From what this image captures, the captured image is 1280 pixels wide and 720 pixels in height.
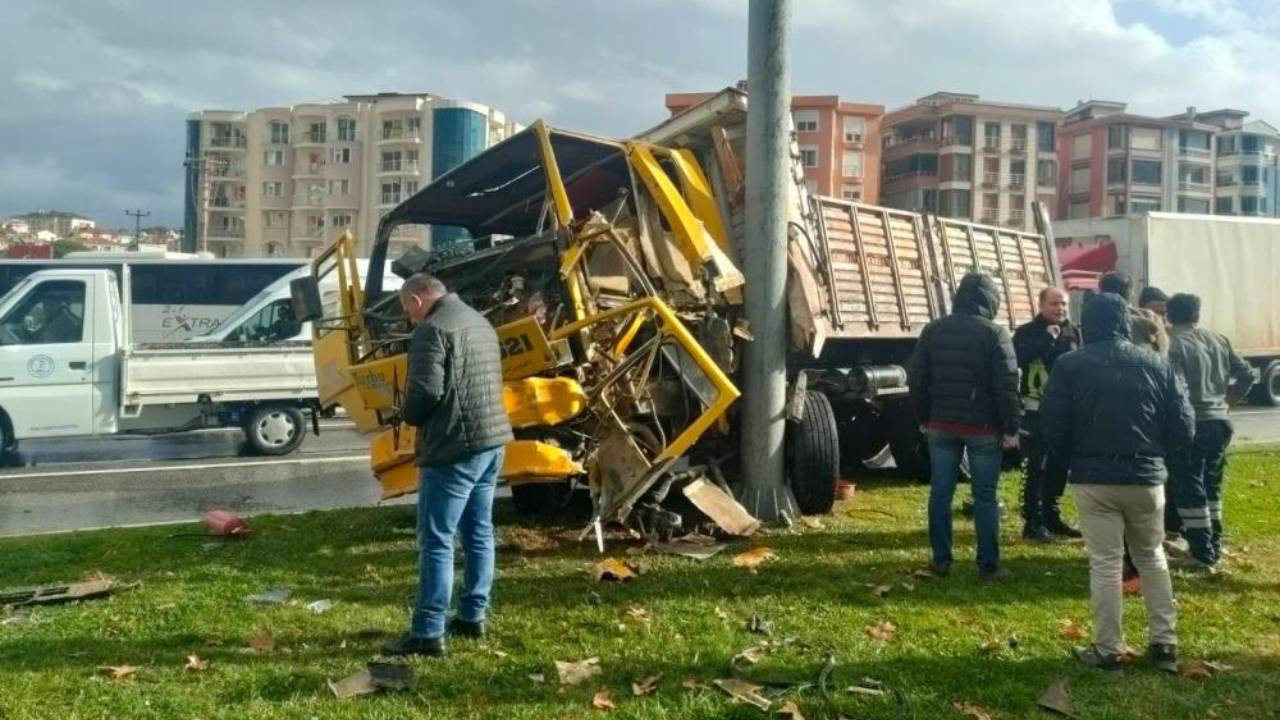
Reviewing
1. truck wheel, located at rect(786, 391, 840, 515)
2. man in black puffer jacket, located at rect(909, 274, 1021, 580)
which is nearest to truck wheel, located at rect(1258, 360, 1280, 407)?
truck wheel, located at rect(786, 391, 840, 515)

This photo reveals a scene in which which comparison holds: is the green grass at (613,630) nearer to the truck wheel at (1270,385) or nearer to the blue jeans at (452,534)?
the blue jeans at (452,534)

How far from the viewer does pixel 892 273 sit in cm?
983

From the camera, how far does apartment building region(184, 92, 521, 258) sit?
84.7m

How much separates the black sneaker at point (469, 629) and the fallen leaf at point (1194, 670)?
314 centimetres

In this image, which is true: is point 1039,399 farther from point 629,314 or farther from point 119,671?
point 119,671

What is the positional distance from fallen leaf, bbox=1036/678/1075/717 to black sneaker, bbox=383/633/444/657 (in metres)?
2.56

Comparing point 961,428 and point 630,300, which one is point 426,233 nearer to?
point 630,300

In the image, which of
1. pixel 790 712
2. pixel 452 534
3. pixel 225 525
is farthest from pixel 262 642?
pixel 225 525

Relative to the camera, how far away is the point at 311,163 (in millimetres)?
88062

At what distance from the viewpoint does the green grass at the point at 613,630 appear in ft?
14.5

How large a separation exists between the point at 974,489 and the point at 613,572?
214cm

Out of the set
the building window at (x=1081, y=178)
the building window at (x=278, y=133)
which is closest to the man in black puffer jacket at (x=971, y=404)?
the building window at (x=1081, y=178)

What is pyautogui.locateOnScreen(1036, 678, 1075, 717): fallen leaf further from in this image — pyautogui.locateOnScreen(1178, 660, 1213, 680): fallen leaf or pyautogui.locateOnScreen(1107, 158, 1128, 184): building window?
pyautogui.locateOnScreen(1107, 158, 1128, 184): building window

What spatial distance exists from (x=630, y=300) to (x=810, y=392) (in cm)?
197
